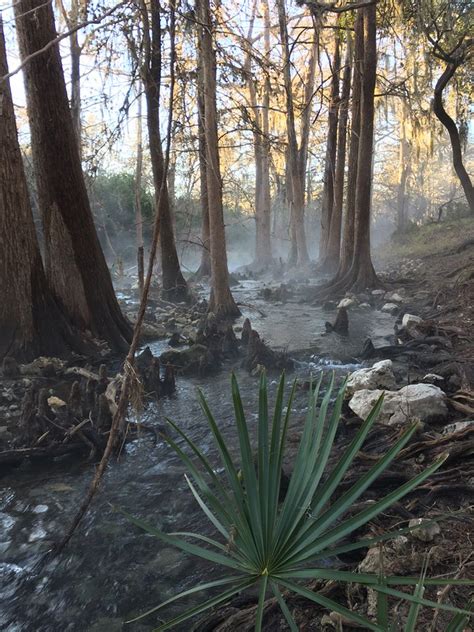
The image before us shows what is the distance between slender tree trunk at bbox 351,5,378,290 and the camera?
11.8 m

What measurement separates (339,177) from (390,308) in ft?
22.8

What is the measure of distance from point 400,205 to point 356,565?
25894mm

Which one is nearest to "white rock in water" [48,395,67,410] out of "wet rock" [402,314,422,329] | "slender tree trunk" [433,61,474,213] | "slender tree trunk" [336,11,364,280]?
"wet rock" [402,314,422,329]

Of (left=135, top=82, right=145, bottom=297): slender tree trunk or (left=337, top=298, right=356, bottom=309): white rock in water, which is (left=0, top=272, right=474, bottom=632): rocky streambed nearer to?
(left=135, top=82, right=145, bottom=297): slender tree trunk

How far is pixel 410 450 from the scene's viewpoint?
374 cm

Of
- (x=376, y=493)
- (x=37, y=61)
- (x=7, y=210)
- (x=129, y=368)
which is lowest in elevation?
(x=376, y=493)

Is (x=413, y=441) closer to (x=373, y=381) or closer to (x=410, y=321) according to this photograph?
(x=373, y=381)

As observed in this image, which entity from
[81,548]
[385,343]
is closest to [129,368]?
[81,548]

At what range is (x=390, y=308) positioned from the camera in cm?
1113

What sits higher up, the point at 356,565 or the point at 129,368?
the point at 129,368

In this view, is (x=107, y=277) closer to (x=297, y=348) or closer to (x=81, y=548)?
(x=297, y=348)

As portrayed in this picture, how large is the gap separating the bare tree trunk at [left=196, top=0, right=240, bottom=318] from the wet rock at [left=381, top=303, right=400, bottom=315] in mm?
3276

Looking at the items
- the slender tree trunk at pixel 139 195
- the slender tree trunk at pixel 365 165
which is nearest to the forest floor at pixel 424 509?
the slender tree trunk at pixel 139 195

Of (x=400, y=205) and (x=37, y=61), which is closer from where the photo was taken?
(x=37, y=61)
